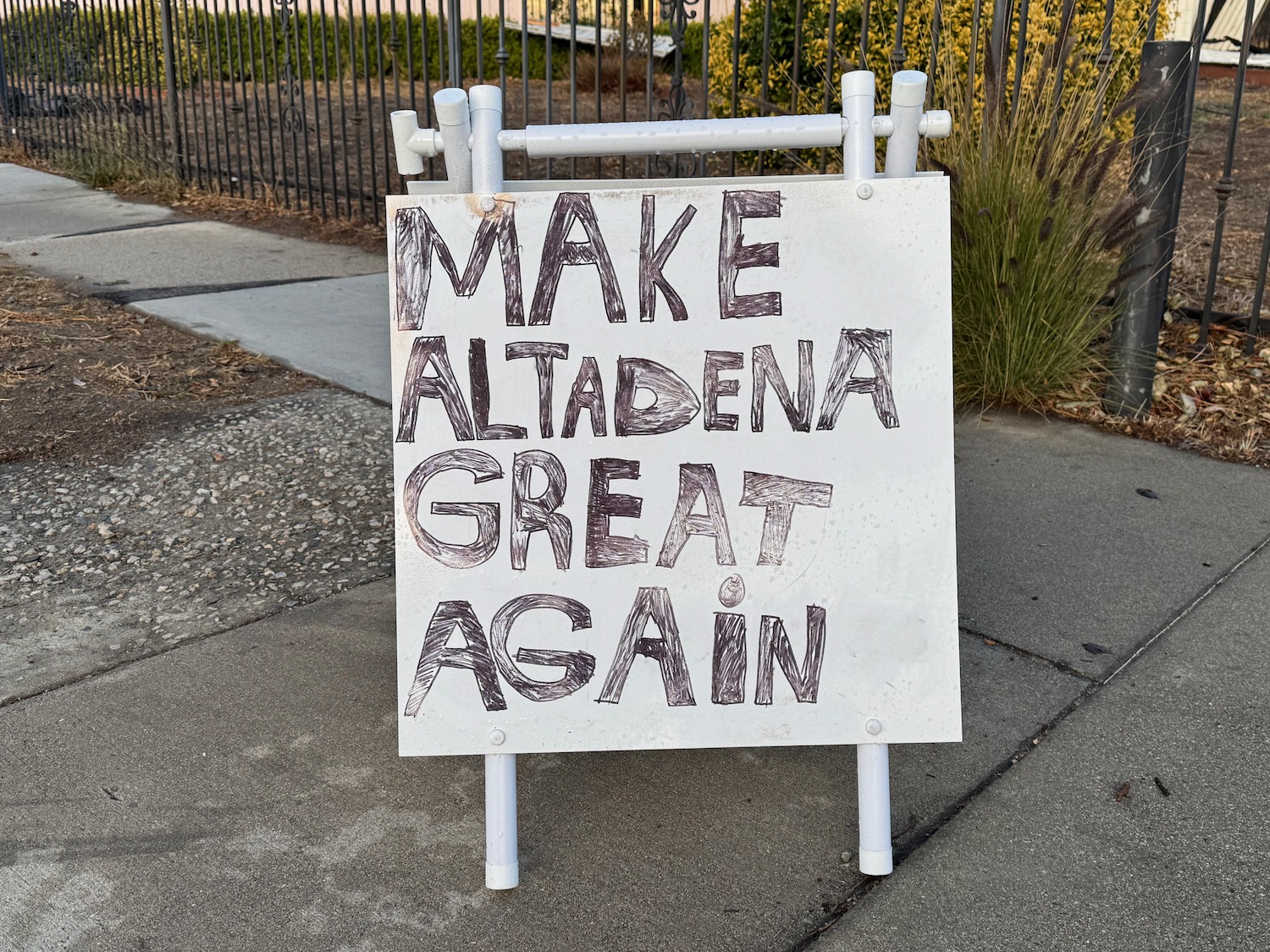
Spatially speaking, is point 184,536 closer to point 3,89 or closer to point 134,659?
point 134,659

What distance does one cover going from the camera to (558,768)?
235 centimetres

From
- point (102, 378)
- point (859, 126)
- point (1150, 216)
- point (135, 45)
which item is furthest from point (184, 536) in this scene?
point (135, 45)

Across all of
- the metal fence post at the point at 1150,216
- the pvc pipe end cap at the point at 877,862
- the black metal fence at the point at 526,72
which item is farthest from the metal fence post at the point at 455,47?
the pvc pipe end cap at the point at 877,862

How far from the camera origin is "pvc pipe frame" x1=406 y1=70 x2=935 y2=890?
6.44 ft

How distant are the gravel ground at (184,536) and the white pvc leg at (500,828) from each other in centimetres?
109

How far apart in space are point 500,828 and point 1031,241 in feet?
10.1

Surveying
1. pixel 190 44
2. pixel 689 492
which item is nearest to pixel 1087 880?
pixel 689 492

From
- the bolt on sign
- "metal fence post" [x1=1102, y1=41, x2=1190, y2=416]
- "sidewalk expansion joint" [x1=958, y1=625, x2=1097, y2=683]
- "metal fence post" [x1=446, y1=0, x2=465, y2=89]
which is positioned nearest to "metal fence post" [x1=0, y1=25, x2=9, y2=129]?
"metal fence post" [x1=446, y1=0, x2=465, y2=89]

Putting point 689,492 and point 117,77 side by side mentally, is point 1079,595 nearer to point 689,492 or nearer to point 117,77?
point 689,492

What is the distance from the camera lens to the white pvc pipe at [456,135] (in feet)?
6.38

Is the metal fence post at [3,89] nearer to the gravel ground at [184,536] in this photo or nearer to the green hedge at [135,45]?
the green hedge at [135,45]

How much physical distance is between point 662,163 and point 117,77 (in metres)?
5.16

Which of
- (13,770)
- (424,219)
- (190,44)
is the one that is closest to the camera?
(424,219)

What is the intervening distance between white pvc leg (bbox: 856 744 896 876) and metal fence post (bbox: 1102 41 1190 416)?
2.68 metres
